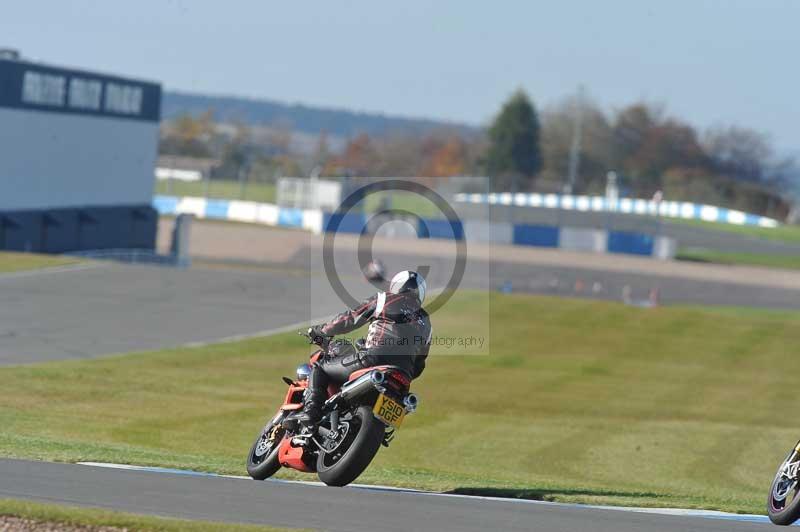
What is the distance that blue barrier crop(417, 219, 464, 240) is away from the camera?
65562mm

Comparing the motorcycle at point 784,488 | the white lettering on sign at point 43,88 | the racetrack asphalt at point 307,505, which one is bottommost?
the racetrack asphalt at point 307,505

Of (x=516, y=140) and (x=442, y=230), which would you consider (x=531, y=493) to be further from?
(x=516, y=140)

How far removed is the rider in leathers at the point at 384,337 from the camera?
10.2 meters

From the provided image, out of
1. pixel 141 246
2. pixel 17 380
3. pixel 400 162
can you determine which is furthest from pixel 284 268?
pixel 400 162

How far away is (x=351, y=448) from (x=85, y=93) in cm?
4564

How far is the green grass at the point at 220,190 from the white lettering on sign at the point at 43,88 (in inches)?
1040

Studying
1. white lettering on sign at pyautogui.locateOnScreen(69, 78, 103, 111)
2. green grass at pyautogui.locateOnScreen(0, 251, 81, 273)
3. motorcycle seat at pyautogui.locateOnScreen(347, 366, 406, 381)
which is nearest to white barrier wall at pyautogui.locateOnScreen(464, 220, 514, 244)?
white lettering on sign at pyautogui.locateOnScreen(69, 78, 103, 111)

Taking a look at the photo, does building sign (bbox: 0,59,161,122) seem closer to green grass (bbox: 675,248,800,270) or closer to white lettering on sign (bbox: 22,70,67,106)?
white lettering on sign (bbox: 22,70,67,106)

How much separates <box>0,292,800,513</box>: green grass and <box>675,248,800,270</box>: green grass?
113 ft

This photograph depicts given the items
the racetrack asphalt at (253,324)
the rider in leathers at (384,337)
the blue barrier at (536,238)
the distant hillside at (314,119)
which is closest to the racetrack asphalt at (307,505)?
the racetrack asphalt at (253,324)

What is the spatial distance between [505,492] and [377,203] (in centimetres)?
6013

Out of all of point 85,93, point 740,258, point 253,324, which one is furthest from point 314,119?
point 253,324

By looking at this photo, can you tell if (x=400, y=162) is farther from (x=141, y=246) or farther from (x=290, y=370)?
(x=290, y=370)

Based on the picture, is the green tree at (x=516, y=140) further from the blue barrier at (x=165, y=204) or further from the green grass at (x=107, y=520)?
the green grass at (x=107, y=520)
